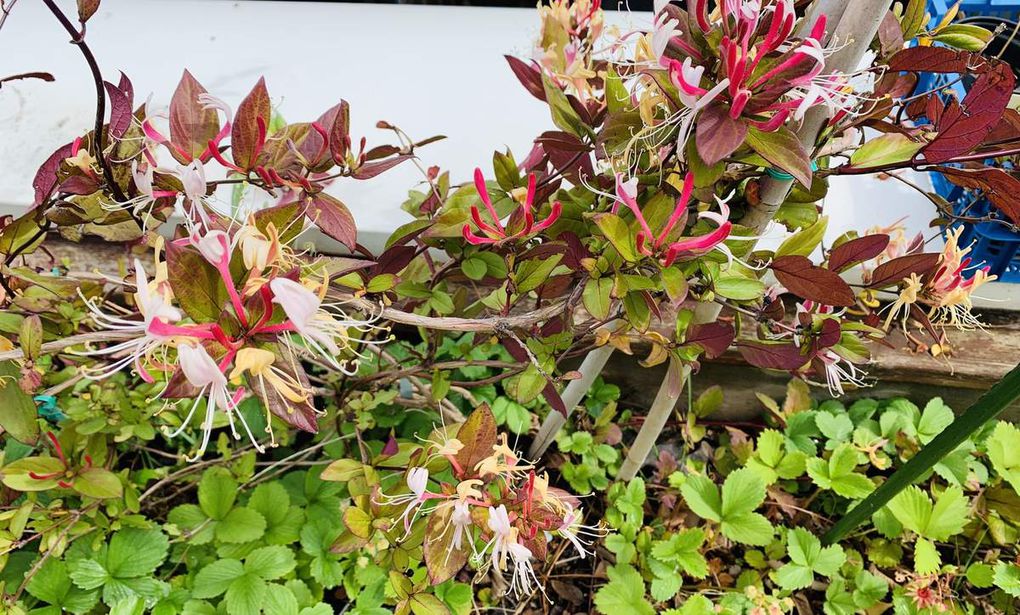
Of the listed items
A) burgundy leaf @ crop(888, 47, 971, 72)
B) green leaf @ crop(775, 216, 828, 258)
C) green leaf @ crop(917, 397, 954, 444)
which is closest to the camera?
burgundy leaf @ crop(888, 47, 971, 72)

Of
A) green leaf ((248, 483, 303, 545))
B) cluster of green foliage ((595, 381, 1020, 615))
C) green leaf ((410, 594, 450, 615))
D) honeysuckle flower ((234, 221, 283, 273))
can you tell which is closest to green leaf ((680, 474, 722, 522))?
cluster of green foliage ((595, 381, 1020, 615))

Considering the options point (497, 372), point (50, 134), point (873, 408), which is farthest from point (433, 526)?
point (50, 134)

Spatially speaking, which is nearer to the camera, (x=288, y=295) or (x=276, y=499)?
(x=288, y=295)

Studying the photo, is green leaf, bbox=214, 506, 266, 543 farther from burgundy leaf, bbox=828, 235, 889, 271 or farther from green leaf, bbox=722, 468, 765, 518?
burgundy leaf, bbox=828, 235, 889, 271

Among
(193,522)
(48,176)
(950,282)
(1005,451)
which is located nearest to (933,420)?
(1005,451)

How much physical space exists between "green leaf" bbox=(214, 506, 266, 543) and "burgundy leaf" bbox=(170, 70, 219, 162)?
0.58m

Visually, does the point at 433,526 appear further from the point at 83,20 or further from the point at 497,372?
the point at 497,372

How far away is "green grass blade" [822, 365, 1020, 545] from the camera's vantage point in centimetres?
65

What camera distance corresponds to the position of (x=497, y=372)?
46.4 inches

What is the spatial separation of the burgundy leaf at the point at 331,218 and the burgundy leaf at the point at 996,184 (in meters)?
0.49

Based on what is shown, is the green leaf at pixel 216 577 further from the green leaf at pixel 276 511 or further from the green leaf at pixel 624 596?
the green leaf at pixel 624 596

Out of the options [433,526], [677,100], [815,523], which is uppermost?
[677,100]

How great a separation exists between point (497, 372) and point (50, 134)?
1.02 meters

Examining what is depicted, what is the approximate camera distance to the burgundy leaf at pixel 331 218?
57cm
